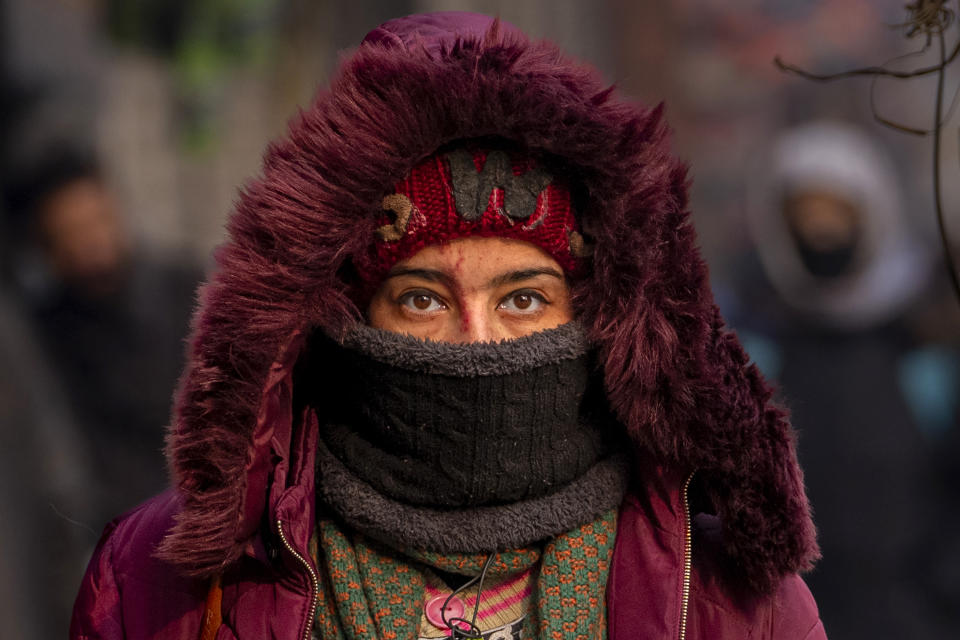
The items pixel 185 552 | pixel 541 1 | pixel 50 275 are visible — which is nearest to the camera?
pixel 185 552

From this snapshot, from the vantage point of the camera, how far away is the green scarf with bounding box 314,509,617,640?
1.79 metres

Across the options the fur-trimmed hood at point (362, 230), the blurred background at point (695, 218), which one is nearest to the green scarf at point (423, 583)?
the fur-trimmed hood at point (362, 230)

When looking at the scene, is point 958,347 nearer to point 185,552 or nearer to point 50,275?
point 50,275

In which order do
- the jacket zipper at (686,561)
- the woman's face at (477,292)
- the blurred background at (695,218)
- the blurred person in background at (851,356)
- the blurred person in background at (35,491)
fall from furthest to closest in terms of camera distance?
the blurred person in background at (851,356), the blurred background at (695,218), the blurred person in background at (35,491), the woman's face at (477,292), the jacket zipper at (686,561)

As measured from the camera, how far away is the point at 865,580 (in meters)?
4.41

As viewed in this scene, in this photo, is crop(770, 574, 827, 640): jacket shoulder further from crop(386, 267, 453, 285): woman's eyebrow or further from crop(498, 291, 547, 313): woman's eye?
crop(386, 267, 453, 285): woman's eyebrow

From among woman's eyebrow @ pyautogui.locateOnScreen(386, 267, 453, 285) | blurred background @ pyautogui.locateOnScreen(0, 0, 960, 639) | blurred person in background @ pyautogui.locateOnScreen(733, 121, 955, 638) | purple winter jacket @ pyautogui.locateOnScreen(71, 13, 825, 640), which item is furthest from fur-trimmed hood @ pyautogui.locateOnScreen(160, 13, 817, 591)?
blurred person in background @ pyautogui.locateOnScreen(733, 121, 955, 638)

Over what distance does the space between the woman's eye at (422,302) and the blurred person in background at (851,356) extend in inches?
121

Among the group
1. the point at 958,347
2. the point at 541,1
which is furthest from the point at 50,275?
the point at 958,347

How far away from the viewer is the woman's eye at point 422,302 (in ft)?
6.20

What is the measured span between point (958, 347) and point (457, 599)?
13.1ft

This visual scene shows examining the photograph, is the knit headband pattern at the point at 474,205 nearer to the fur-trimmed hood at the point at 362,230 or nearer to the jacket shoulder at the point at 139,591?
the fur-trimmed hood at the point at 362,230

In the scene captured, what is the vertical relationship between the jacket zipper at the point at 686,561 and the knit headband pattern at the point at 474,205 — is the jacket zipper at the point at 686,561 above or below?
below

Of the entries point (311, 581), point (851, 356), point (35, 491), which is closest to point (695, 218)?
point (851, 356)
